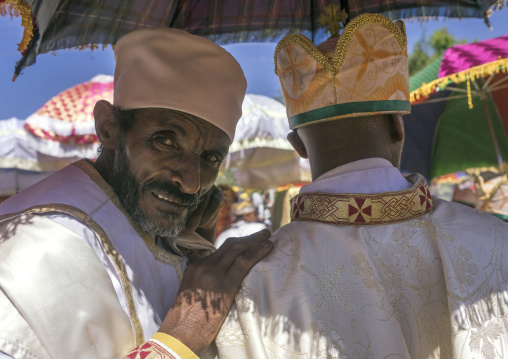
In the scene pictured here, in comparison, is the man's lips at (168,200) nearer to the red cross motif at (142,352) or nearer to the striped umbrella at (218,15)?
the red cross motif at (142,352)

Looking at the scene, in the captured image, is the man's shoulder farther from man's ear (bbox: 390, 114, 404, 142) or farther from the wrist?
the wrist

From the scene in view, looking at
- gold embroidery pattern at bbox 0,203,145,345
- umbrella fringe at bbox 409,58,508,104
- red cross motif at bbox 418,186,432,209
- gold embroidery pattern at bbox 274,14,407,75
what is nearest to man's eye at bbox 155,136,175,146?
gold embroidery pattern at bbox 0,203,145,345

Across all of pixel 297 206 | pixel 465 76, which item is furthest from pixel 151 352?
pixel 465 76

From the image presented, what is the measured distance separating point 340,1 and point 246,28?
0.89 meters

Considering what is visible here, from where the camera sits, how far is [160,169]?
7.74 ft

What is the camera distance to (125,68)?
2.63m

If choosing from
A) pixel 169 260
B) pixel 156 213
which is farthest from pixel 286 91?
pixel 169 260

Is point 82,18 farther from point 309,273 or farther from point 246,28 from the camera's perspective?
point 309,273

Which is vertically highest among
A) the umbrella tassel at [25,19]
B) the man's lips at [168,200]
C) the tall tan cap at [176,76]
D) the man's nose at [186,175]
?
the umbrella tassel at [25,19]

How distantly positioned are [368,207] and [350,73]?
0.57 metres

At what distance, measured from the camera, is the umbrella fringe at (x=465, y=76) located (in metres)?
5.17

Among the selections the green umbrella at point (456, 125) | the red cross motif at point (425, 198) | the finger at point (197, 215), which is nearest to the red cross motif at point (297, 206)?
the red cross motif at point (425, 198)

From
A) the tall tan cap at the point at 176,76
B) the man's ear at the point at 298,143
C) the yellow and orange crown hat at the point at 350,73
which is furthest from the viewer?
the tall tan cap at the point at 176,76

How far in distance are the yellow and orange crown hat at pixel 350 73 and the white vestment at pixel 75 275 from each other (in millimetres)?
908
